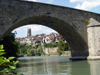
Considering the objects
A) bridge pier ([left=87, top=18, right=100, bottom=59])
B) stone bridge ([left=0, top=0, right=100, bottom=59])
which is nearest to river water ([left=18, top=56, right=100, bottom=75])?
bridge pier ([left=87, top=18, right=100, bottom=59])

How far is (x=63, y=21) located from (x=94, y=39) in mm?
3498

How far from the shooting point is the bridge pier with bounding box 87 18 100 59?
1373 cm

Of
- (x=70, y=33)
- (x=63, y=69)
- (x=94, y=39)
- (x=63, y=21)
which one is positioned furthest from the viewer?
(x=70, y=33)

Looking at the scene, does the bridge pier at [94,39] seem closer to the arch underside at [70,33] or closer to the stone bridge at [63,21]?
the stone bridge at [63,21]

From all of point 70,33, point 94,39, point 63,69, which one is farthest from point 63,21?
point 63,69

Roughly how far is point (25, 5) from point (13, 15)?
1.28 meters

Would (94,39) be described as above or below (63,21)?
below

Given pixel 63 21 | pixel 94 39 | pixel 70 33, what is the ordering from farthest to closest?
1. pixel 70 33
2. pixel 94 39
3. pixel 63 21

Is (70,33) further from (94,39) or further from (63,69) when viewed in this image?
(63,69)

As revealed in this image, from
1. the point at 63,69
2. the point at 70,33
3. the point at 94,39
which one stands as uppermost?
the point at 70,33

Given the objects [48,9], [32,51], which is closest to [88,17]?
[48,9]

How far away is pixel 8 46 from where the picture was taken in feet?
55.4

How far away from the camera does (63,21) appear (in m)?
12.9

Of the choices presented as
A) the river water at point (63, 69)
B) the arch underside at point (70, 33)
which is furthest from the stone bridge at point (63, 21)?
the river water at point (63, 69)
